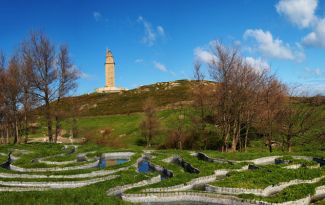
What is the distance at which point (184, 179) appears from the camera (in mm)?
30625

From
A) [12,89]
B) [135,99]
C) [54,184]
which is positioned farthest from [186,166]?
[135,99]

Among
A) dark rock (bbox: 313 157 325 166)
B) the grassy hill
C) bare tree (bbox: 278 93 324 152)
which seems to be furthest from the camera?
the grassy hill

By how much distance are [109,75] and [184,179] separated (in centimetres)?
16027

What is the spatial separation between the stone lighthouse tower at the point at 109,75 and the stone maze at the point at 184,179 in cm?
14073

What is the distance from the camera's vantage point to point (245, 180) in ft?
94.8

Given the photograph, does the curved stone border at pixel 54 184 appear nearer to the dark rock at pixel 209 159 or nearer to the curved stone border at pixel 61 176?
the curved stone border at pixel 61 176

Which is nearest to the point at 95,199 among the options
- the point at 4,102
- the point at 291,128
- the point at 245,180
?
the point at 245,180

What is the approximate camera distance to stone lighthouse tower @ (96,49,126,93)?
184 meters

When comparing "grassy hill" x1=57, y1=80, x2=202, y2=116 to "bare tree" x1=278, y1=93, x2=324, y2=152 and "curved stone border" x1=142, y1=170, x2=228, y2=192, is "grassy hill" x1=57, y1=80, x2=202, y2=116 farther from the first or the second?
"curved stone border" x1=142, y1=170, x2=228, y2=192

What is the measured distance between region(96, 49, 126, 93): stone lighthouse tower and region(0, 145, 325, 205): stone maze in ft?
462

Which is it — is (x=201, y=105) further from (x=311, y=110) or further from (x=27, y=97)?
(x=27, y=97)

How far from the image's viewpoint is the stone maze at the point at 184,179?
26.0 m

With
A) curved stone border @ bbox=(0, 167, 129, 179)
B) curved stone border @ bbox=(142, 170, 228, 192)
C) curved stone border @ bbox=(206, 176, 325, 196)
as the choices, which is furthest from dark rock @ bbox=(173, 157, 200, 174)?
curved stone border @ bbox=(206, 176, 325, 196)

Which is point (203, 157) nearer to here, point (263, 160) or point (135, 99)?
point (263, 160)
